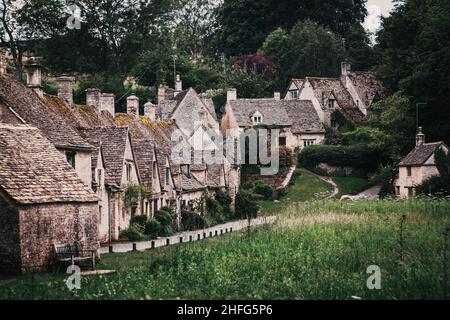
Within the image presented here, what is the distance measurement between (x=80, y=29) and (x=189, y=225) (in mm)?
35304

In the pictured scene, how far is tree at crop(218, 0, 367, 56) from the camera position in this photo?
11312 centimetres

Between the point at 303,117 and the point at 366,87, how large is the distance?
13.5 m

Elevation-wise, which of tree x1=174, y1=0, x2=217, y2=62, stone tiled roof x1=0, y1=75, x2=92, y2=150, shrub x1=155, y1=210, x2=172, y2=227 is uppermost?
tree x1=174, y1=0, x2=217, y2=62

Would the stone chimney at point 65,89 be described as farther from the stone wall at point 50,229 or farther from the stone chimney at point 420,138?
the stone chimney at point 420,138

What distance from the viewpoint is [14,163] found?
28812 millimetres

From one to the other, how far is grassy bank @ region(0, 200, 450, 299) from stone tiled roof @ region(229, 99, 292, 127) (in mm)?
49089

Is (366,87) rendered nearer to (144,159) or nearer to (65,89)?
(144,159)

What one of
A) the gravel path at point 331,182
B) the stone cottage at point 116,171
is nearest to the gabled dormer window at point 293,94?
the gravel path at point 331,182

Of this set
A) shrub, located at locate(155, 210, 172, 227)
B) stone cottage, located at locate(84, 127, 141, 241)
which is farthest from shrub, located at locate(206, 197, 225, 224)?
stone cottage, located at locate(84, 127, 141, 241)

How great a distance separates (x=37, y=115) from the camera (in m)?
37.2

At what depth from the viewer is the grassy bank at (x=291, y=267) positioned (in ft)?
66.7

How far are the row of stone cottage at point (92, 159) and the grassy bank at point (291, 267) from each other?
7.04ft

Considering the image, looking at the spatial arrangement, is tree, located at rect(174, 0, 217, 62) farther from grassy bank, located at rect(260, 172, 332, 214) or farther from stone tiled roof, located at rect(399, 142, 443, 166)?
stone tiled roof, located at rect(399, 142, 443, 166)
